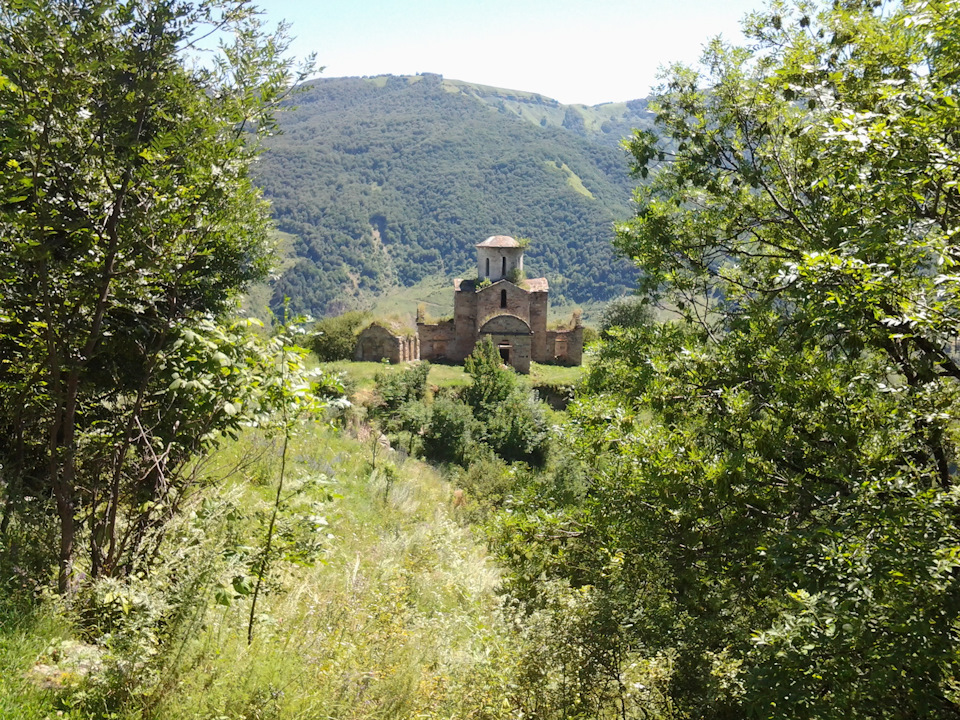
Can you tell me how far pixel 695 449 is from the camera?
4445 mm

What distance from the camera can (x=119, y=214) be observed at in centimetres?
310

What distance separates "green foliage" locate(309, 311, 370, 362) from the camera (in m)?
32.1

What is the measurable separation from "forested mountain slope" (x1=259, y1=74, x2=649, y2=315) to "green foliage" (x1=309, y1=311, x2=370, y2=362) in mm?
77699

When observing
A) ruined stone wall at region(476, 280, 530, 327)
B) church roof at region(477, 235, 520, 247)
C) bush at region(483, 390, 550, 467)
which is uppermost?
church roof at region(477, 235, 520, 247)

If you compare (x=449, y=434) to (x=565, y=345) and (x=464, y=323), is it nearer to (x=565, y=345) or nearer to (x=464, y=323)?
(x=464, y=323)

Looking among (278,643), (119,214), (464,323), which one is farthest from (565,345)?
(119,214)

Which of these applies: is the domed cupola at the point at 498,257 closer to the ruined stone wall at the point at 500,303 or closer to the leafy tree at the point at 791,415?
the ruined stone wall at the point at 500,303

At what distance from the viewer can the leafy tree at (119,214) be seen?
282 cm

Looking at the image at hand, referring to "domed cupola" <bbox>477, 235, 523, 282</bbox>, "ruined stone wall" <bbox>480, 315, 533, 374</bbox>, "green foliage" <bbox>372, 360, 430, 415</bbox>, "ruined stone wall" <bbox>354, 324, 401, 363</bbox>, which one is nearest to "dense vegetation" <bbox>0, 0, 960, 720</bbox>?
"green foliage" <bbox>372, 360, 430, 415</bbox>

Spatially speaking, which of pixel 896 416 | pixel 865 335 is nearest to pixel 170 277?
pixel 896 416

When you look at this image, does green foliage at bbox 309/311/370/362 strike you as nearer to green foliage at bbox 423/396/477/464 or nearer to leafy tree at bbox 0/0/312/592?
green foliage at bbox 423/396/477/464

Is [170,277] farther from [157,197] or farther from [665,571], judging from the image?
[665,571]

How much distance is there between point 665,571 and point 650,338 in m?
2.98

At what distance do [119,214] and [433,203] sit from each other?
144 m
